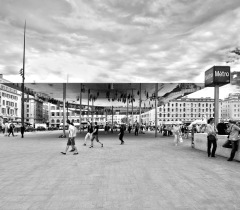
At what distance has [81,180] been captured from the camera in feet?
24.6

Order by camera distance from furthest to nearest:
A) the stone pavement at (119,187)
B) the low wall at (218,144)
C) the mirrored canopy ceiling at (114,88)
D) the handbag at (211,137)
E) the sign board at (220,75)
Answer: the mirrored canopy ceiling at (114,88) < the sign board at (220,75) < the low wall at (218,144) < the handbag at (211,137) < the stone pavement at (119,187)

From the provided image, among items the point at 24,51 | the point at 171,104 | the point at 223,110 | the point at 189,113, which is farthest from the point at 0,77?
the point at 223,110

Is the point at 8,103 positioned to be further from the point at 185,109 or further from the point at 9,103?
the point at 185,109

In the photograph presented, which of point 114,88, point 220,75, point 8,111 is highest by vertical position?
point 114,88

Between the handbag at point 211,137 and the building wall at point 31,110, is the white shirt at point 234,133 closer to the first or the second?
the handbag at point 211,137

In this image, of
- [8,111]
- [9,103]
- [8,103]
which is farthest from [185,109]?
[8,111]

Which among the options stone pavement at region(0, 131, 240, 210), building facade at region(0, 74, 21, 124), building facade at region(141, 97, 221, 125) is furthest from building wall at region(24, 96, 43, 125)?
stone pavement at region(0, 131, 240, 210)

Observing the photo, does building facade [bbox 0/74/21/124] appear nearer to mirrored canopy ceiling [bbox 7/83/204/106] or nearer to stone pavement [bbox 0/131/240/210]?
mirrored canopy ceiling [bbox 7/83/204/106]

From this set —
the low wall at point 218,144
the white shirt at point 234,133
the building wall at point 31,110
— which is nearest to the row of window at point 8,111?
the building wall at point 31,110

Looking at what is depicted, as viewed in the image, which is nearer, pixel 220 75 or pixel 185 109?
pixel 220 75

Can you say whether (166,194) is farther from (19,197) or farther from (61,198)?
(19,197)

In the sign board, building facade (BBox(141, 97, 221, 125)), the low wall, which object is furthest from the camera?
building facade (BBox(141, 97, 221, 125))

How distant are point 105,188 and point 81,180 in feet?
3.87

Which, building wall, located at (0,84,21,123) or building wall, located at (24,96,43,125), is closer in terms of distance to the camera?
building wall, located at (0,84,21,123)
